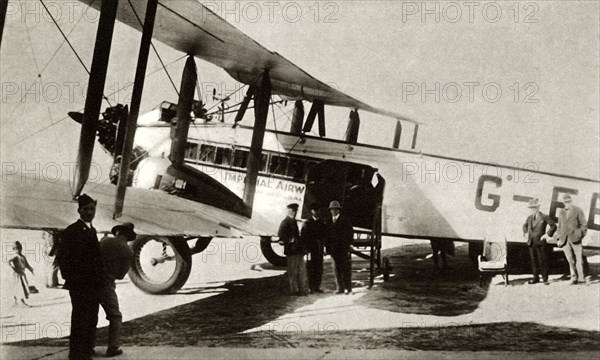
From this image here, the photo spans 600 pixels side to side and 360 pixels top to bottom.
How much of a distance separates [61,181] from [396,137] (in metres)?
3.52

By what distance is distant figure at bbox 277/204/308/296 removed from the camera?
4828 millimetres

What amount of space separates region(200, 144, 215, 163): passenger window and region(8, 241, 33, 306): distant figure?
9.39ft

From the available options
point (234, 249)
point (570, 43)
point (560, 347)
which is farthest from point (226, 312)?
point (570, 43)

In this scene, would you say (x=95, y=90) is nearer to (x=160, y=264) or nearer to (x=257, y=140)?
(x=160, y=264)

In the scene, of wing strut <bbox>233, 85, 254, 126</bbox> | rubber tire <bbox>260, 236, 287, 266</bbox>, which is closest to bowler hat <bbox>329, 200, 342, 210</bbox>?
rubber tire <bbox>260, 236, 287, 266</bbox>

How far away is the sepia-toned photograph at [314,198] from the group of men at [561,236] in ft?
0.05

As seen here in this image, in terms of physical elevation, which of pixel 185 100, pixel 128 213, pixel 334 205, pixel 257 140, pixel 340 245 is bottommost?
pixel 340 245

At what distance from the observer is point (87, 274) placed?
11.6ft

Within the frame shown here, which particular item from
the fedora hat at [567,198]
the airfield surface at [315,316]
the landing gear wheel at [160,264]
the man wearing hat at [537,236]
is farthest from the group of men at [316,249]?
the fedora hat at [567,198]

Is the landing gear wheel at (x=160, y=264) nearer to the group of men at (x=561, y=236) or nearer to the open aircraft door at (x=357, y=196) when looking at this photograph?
the open aircraft door at (x=357, y=196)

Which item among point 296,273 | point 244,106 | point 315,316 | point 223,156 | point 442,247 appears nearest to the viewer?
point 315,316

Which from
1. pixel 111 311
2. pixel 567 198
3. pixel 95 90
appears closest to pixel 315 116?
pixel 567 198

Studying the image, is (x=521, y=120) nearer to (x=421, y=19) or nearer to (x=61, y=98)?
(x=421, y=19)

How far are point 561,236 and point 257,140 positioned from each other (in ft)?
10.0
